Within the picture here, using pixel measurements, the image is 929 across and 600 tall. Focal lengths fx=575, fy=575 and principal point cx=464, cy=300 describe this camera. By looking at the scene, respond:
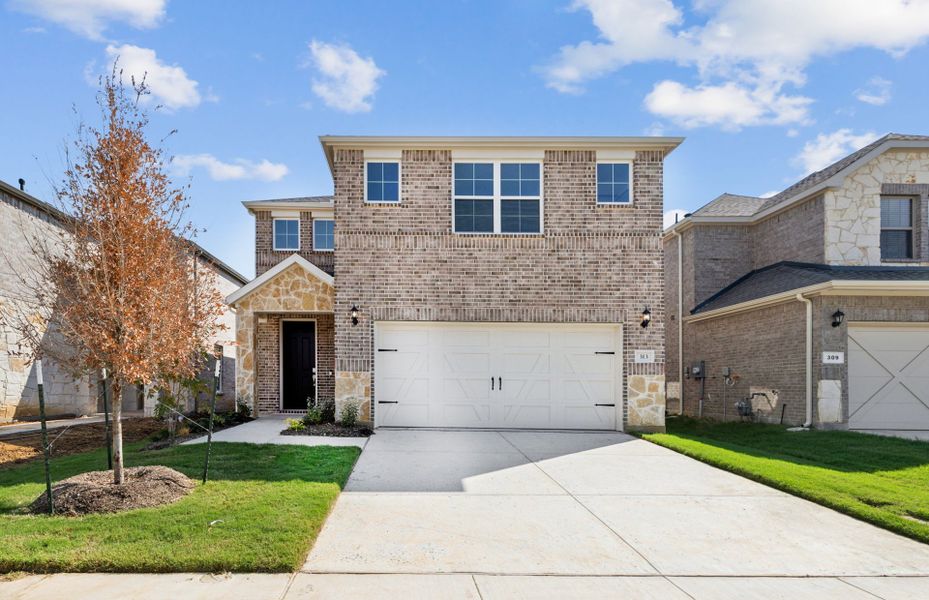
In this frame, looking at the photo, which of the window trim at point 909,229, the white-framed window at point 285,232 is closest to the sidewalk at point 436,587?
the window trim at point 909,229

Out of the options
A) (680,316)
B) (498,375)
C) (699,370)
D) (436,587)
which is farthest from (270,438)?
(680,316)

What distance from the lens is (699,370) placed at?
57.7 feet

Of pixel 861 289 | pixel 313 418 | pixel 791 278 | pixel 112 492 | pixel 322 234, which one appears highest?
pixel 322 234

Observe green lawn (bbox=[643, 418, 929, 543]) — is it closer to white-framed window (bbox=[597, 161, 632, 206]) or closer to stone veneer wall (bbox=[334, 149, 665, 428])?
stone veneer wall (bbox=[334, 149, 665, 428])

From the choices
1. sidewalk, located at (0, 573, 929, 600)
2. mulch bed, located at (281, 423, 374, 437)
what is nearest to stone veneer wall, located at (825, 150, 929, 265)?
sidewalk, located at (0, 573, 929, 600)

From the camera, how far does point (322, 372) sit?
1480 centimetres

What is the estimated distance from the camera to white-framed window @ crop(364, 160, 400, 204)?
40.6 ft

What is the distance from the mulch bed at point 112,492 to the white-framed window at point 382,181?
7159mm

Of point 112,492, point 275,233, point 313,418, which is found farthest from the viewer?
point 275,233

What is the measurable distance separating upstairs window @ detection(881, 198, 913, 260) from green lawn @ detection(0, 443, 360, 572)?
14199mm

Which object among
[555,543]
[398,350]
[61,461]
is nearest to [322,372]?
[398,350]

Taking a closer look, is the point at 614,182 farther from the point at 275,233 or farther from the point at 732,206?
the point at 275,233

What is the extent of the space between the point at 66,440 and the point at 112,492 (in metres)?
5.94

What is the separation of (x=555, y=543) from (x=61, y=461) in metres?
7.66
